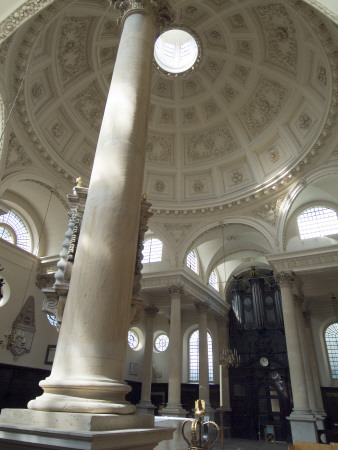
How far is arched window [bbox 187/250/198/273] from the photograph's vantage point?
20.5 m

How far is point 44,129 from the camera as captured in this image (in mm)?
15641

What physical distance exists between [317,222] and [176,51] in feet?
40.3

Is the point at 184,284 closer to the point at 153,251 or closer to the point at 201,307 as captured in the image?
the point at 201,307

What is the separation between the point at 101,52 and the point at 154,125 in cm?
480

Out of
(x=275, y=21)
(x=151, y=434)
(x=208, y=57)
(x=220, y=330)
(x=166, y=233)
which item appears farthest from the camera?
(x=220, y=330)

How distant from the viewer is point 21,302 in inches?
611

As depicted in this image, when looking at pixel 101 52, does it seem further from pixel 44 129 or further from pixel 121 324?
pixel 121 324

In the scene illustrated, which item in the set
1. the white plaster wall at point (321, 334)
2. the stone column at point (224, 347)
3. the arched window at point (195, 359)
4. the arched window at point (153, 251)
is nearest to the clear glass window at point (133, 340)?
the arched window at point (195, 359)

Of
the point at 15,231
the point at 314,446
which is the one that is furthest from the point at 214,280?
the point at 314,446

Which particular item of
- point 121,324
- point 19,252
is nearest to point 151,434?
point 121,324

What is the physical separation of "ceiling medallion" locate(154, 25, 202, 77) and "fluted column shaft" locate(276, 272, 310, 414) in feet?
39.2

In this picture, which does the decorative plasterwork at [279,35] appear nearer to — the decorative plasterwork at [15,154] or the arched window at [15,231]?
the decorative plasterwork at [15,154]

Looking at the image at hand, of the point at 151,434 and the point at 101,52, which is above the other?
the point at 101,52

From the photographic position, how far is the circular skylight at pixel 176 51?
Result: 17.9 m
